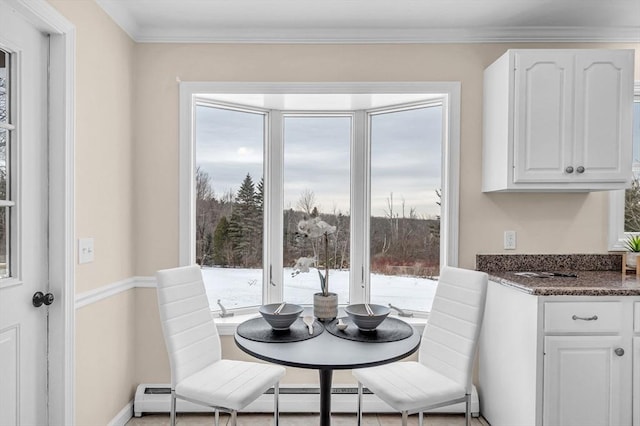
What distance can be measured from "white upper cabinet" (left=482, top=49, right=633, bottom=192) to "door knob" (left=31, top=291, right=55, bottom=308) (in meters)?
2.42

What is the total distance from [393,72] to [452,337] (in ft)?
5.53

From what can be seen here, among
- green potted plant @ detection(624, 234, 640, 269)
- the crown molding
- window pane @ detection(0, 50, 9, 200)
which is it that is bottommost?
green potted plant @ detection(624, 234, 640, 269)

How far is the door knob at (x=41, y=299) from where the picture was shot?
5.82 ft

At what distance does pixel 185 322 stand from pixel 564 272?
230 centimetres

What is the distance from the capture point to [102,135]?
2.27 m

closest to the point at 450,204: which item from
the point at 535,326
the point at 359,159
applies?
the point at 359,159

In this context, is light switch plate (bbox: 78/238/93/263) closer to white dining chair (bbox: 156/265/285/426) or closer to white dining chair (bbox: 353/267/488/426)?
white dining chair (bbox: 156/265/285/426)

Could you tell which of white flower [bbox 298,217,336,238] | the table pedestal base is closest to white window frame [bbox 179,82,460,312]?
white flower [bbox 298,217,336,238]

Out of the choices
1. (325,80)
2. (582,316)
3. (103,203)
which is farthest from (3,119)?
(582,316)

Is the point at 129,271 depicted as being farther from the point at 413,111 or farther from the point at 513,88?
the point at 513,88

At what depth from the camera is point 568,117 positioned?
7.62 feet

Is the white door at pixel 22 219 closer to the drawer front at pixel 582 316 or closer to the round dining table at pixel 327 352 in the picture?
the round dining table at pixel 327 352

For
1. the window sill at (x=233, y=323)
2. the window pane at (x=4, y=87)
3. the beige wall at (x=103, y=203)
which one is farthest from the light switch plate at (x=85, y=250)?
the window sill at (x=233, y=323)

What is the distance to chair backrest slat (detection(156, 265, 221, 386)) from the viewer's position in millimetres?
2062
